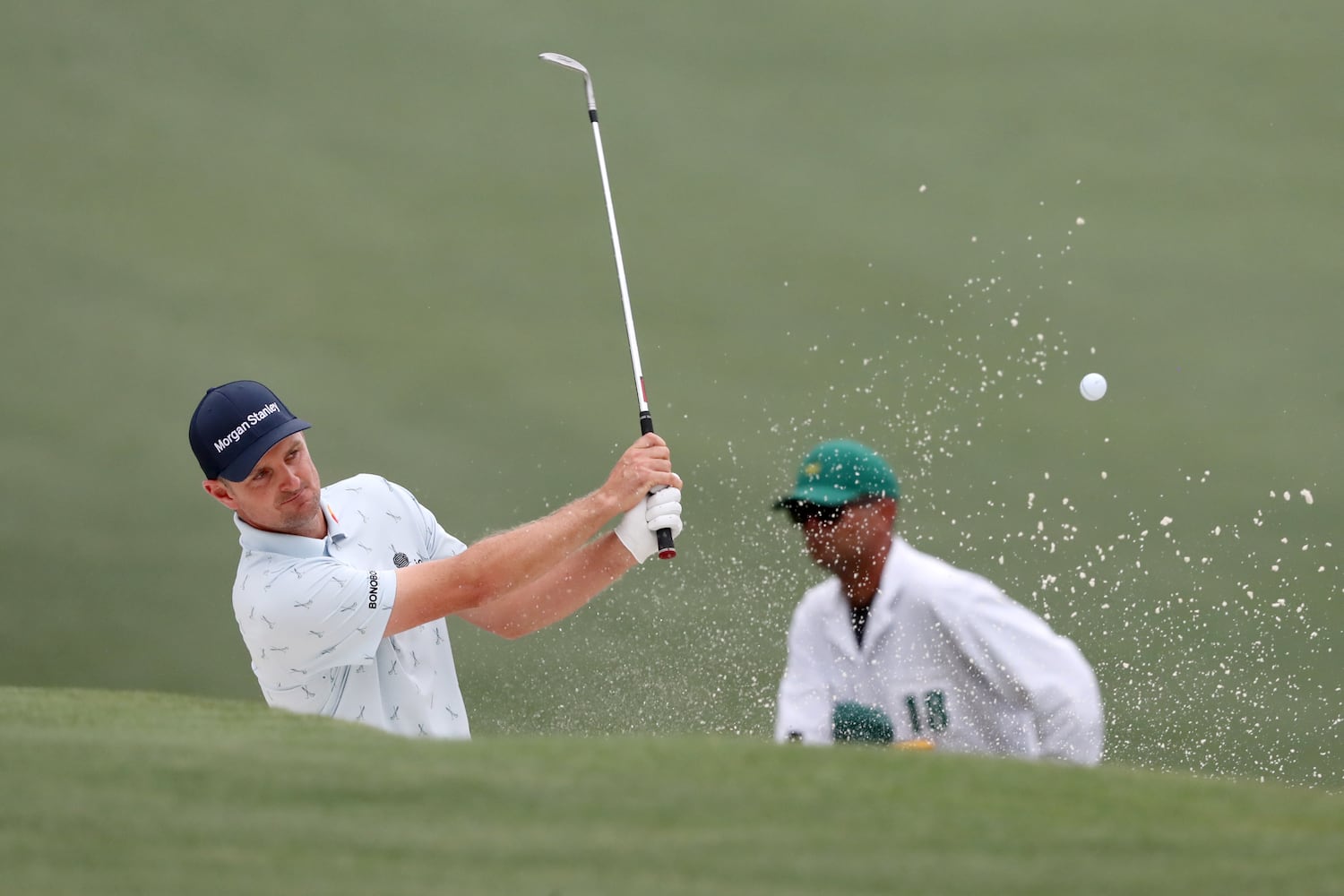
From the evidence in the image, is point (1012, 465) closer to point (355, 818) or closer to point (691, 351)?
point (691, 351)

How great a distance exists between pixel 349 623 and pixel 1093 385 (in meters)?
2.11

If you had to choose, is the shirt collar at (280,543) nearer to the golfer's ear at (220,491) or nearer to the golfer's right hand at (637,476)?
the golfer's ear at (220,491)

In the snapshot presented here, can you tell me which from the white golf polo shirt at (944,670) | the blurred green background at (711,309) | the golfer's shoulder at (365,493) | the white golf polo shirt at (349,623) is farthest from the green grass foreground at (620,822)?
the blurred green background at (711,309)

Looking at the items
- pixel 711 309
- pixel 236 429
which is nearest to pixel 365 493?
pixel 236 429

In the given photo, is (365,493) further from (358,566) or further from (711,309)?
(711,309)

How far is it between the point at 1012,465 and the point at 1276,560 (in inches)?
28.2

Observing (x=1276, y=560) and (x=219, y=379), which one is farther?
(x=219, y=379)

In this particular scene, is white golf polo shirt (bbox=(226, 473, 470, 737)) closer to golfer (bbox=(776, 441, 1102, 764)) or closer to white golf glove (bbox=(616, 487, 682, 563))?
white golf glove (bbox=(616, 487, 682, 563))

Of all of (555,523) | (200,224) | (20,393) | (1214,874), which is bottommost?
(1214,874)

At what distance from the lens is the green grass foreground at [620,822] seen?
1.35m

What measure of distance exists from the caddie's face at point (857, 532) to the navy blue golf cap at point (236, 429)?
36.9 inches

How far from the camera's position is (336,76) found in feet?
14.5

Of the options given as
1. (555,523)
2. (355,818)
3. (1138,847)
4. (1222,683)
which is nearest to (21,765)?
(355,818)

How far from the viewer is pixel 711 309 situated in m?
4.23
